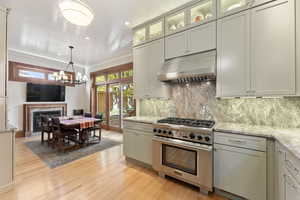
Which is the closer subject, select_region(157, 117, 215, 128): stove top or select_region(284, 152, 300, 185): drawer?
select_region(284, 152, 300, 185): drawer

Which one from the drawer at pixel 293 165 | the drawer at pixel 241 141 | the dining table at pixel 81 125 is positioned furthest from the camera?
the dining table at pixel 81 125

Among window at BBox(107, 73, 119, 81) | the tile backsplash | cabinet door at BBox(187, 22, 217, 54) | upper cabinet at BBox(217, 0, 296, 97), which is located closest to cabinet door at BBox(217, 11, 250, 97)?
upper cabinet at BBox(217, 0, 296, 97)

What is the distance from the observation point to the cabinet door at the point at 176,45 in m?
2.50

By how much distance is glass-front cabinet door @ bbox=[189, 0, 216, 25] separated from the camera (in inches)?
86.9

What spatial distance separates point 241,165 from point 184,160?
76 cm

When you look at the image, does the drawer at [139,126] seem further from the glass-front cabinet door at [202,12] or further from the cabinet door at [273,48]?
the glass-front cabinet door at [202,12]

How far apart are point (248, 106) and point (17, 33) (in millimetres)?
5676

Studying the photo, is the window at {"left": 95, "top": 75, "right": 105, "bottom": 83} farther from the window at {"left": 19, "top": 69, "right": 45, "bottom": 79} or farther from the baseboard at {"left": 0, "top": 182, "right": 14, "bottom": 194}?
the baseboard at {"left": 0, "top": 182, "right": 14, "bottom": 194}

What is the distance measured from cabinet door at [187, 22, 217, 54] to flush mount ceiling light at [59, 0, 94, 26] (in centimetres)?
168

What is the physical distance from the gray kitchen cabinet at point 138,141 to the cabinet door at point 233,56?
148cm

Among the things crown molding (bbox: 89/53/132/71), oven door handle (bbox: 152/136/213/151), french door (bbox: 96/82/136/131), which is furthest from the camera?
french door (bbox: 96/82/136/131)

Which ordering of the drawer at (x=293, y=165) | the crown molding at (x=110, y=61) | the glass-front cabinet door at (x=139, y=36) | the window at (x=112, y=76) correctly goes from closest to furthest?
1. the drawer at (x=293, y=165)
2. the glass-front cabinet door at (x=139, y=36)
3. the crown molding at (x=110, y=61)
4. the window at (x=112, y=76)

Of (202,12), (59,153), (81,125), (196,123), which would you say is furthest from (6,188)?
(202,12)

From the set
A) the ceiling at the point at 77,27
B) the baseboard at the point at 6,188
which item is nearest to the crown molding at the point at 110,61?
the ceiling at the point at 77,27
